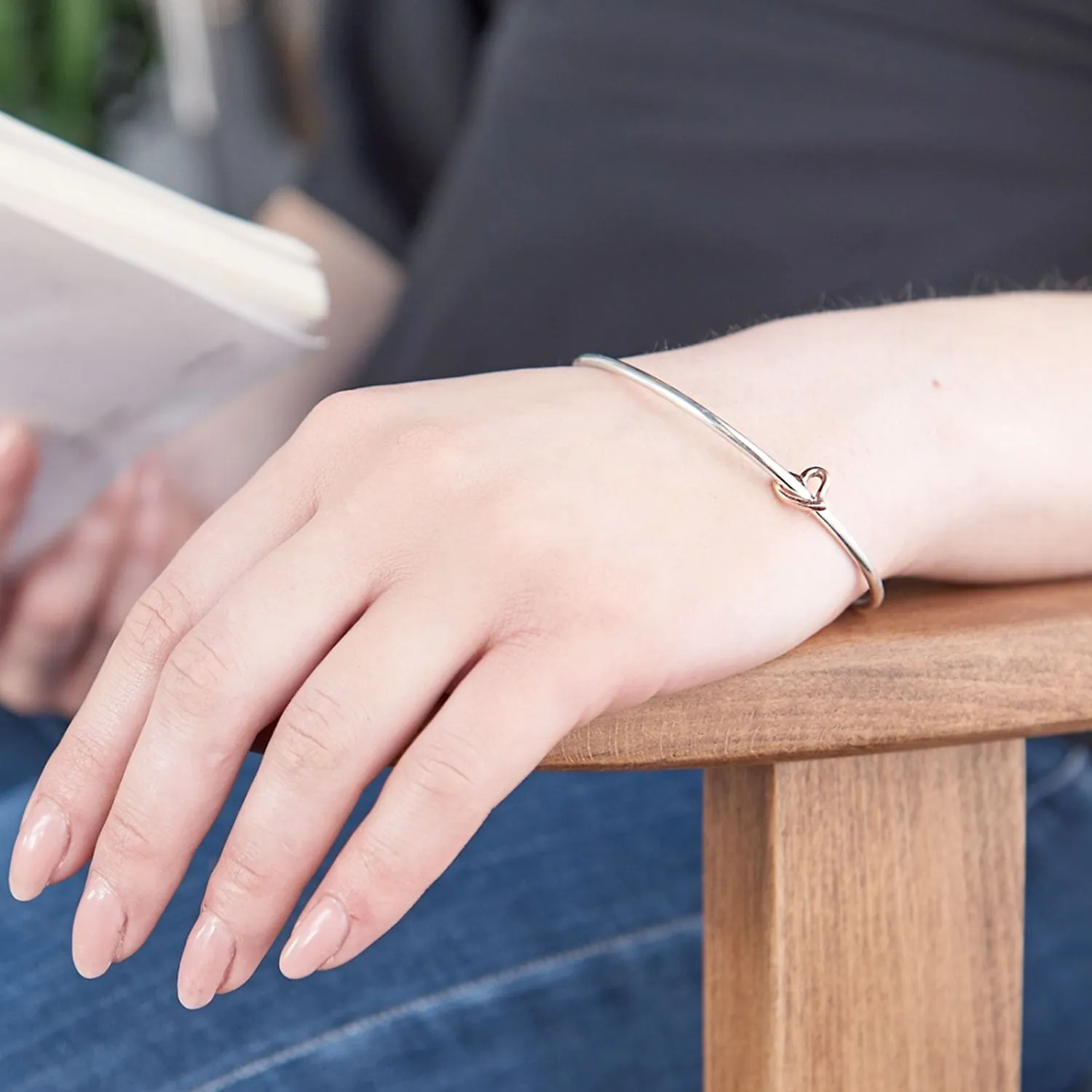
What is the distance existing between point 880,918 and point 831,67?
18.9 inches

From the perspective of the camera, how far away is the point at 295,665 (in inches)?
12.4

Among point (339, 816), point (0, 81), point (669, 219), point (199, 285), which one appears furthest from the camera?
point (0, 81)

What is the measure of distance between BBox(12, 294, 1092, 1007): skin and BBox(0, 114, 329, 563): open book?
91 mm

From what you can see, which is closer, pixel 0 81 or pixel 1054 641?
pixel 1054 641

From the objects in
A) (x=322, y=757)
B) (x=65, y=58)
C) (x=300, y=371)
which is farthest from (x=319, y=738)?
(x=65, y=58)

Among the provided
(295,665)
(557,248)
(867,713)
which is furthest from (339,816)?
(557,248)

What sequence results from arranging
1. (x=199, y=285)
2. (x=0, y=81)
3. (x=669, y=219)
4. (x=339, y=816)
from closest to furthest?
(x=339, y=816), (x=199, y=285), (x=669, y=219), (x=0, y=81)

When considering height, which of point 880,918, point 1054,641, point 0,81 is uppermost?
point 1054,641

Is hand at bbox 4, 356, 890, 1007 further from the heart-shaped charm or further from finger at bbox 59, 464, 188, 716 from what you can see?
finger at bbox 59, 464, 188, 716

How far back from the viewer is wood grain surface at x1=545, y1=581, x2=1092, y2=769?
Result: 322 millimetres

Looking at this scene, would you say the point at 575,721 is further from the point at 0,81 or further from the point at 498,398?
the point at 0,81

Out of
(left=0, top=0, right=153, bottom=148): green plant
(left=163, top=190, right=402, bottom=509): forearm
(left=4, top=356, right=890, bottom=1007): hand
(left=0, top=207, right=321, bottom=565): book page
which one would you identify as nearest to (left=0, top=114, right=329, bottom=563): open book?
(left=0, top=207, right=321, bottom=565): book page

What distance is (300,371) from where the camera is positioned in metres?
0.83

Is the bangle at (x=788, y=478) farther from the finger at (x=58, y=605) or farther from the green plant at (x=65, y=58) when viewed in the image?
the green plant at (x=65, y=58)
